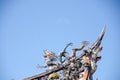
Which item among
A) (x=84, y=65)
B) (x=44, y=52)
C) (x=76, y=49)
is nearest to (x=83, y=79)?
(x=84, y=65)

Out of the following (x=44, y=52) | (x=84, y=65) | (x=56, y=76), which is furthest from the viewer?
(x=44, y=52)

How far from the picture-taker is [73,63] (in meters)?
20.3

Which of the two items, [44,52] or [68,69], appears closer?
[68,69]

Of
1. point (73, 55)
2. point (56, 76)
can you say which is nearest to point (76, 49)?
point (73, 55)

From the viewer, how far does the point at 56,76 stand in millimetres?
20672

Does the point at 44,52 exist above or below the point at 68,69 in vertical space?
above

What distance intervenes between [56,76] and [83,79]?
67.7 inches

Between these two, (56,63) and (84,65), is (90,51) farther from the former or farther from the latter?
(56,63)

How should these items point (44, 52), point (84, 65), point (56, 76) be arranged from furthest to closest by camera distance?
point (44, 52)
point (56, 76)
point (84, 65)

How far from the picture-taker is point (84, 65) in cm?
1941

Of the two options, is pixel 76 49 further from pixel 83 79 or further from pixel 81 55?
pixel 83 79

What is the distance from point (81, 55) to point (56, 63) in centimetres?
146

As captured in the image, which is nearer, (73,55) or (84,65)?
(84,65)

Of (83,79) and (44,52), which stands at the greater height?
(44,52)
